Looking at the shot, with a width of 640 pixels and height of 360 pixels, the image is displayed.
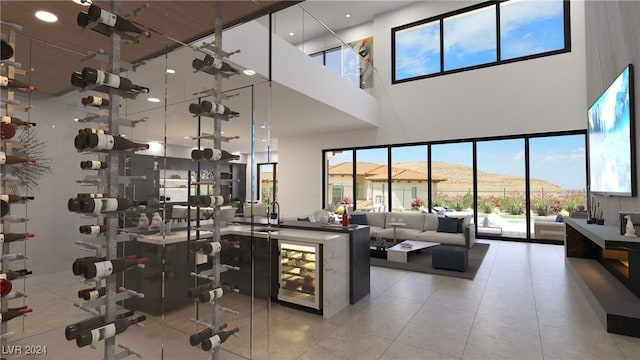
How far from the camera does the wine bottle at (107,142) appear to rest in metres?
1.41

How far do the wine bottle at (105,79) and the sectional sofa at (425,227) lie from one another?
5925mm

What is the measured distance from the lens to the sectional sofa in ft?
21.3

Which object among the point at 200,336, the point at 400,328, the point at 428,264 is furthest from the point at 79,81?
the point at 428,264

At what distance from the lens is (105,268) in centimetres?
146

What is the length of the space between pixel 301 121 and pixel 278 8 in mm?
5648

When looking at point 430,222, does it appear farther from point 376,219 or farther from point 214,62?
point 214,62

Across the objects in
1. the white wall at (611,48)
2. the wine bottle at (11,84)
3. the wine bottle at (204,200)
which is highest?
the white wall at (611,48)

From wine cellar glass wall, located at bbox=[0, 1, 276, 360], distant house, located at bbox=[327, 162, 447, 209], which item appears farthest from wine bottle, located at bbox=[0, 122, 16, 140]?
distant house, located at bbox=[327, 162, 447, 209]

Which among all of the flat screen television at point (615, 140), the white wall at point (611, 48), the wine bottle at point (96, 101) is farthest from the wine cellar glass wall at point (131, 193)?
the white wall at point (611, 48)

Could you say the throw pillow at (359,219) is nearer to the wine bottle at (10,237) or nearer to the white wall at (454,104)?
the white wall at (454,104)

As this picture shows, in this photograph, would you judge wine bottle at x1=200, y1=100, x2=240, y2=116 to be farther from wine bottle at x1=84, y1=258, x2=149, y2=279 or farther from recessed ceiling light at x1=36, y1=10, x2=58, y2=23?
recessed ceiling light at x1=36, y1=10, x2=58, y2=23

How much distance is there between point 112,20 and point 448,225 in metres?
6.73

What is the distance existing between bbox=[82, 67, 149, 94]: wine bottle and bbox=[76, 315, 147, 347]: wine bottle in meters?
1.12

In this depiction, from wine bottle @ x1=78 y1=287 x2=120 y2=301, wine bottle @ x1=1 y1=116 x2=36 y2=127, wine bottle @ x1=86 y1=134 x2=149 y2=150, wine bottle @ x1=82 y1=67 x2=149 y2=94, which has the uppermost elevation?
wine bottle @ x1=82 y1=67 x2=149 y2=94
